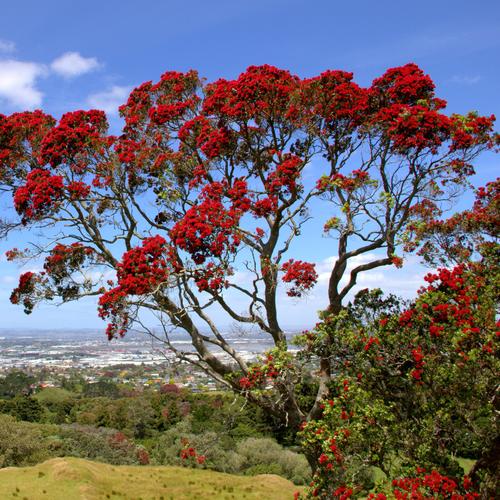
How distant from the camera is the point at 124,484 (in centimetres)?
2395

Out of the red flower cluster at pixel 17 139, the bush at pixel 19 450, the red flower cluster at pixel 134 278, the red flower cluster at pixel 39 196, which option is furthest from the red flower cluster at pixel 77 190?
the bush at pixel 19 450

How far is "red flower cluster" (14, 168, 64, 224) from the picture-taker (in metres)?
13.6

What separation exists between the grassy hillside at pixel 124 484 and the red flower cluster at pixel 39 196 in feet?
42.8

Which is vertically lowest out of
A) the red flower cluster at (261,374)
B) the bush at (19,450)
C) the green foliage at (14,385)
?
the green foliage at (14,385)

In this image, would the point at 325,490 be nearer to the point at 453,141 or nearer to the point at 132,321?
the point at 132,321

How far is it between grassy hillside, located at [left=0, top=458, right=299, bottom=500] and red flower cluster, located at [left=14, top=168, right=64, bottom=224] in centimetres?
1305

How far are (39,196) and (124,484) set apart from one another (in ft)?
54.8

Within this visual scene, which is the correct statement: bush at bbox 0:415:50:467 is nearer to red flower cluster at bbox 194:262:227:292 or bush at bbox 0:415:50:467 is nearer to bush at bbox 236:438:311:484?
bush at bbox 236:438:311:484

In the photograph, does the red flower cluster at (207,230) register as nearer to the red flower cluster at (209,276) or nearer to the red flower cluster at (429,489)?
the red flower cluster at (209,276)

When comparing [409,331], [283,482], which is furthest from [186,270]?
[283,482]

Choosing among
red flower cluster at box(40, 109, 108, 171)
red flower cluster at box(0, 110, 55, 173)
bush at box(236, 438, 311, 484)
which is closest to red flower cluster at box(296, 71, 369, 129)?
red flower cluster at box(40, 109, 108, 171)

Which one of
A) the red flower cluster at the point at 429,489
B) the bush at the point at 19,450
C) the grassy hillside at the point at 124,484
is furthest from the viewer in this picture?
the bush at the point at 19,450

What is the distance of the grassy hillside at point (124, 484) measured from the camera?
21.4m

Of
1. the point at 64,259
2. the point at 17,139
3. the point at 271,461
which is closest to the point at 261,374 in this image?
the point at 64,259
